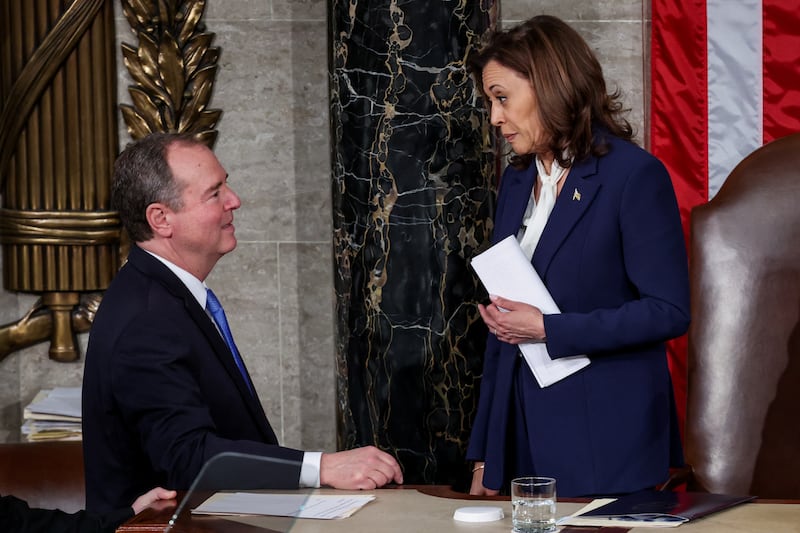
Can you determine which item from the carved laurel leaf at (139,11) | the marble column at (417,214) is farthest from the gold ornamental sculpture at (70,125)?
the marble column at (417,214)

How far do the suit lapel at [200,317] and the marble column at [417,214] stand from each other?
1164 millimetres

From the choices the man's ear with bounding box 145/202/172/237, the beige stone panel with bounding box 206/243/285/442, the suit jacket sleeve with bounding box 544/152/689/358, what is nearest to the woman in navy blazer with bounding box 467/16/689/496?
the suit jacket sleeve with bounding box 544/152/689/358

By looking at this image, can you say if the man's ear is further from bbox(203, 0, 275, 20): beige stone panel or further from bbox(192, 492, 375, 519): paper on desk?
bbox(203, 0, 275, 20): beige stone panel

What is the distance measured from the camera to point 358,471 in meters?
2.07

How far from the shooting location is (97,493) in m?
2.29

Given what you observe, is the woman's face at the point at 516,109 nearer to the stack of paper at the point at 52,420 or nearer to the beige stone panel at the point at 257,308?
the beige stone panel at the point at 257,308

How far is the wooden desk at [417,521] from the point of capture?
168 cm

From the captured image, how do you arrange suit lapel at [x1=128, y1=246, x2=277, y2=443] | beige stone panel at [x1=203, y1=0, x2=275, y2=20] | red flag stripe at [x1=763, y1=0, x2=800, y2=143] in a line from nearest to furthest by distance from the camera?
1. suit lapel at [x1=128, y1=246, x2=277, y2=443]
2. red flag stripe at [x1=763, y1=0, x2=800, y2=143]
3. beige stone panel at [x1=203, y1=0, x2=275, y2=20]

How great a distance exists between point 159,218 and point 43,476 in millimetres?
1068

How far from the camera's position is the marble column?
11.4ft

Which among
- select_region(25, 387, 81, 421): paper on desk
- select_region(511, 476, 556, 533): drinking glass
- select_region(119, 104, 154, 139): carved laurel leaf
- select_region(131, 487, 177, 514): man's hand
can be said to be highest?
select_region(119, 104, 154, 139): carved laurel leaf

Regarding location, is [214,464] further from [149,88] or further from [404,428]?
[149,88]

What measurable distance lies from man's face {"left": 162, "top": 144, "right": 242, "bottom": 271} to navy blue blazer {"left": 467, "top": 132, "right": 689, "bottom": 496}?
0.78 meters

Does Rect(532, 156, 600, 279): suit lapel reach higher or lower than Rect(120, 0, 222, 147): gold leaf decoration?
lower
